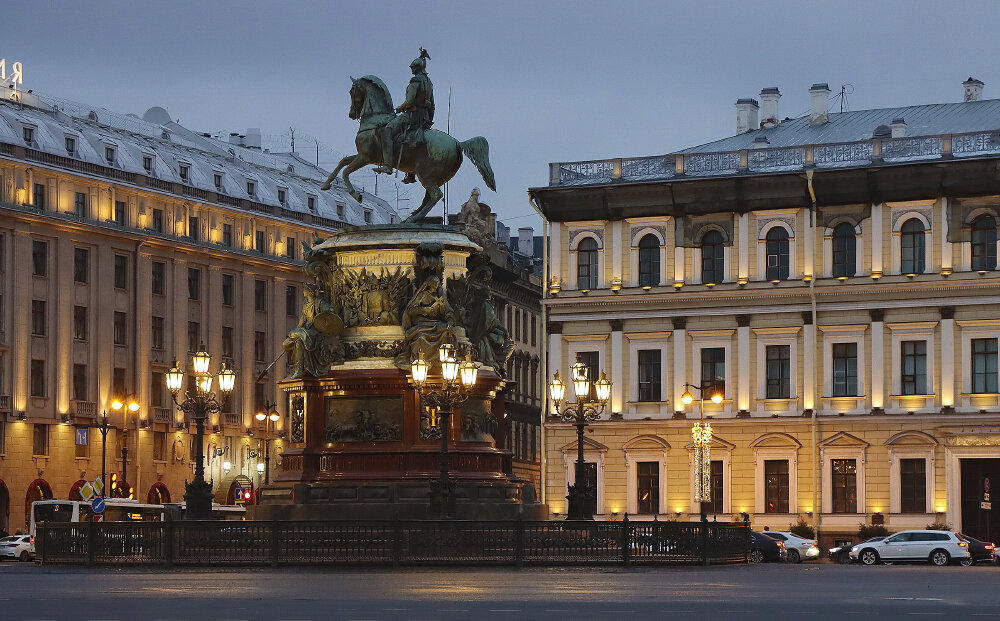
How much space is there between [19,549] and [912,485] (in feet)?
105

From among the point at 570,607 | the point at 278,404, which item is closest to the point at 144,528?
the point at 570,607

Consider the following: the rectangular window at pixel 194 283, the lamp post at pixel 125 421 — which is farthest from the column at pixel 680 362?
the rectangular window at pixel 194 283

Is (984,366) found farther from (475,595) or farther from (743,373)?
(475,595)

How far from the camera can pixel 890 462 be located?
77250 millimetres

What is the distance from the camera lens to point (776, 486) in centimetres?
7888

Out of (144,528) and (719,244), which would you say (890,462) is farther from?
(144,528)

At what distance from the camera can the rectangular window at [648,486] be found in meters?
80.9

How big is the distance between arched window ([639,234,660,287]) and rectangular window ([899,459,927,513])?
12.0m

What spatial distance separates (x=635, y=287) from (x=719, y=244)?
12.1 feet

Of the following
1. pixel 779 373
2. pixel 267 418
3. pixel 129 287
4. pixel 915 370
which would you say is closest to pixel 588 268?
pixel 779 373

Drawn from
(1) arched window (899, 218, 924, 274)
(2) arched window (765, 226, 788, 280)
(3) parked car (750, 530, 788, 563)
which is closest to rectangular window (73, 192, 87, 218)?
(2) arched window (765, 226, 788, 280)

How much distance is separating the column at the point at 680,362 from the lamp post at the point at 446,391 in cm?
3902

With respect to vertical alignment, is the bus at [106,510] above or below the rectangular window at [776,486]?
below

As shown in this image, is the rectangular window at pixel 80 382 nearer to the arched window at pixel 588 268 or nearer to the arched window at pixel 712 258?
the arched window at pixel 588 268
